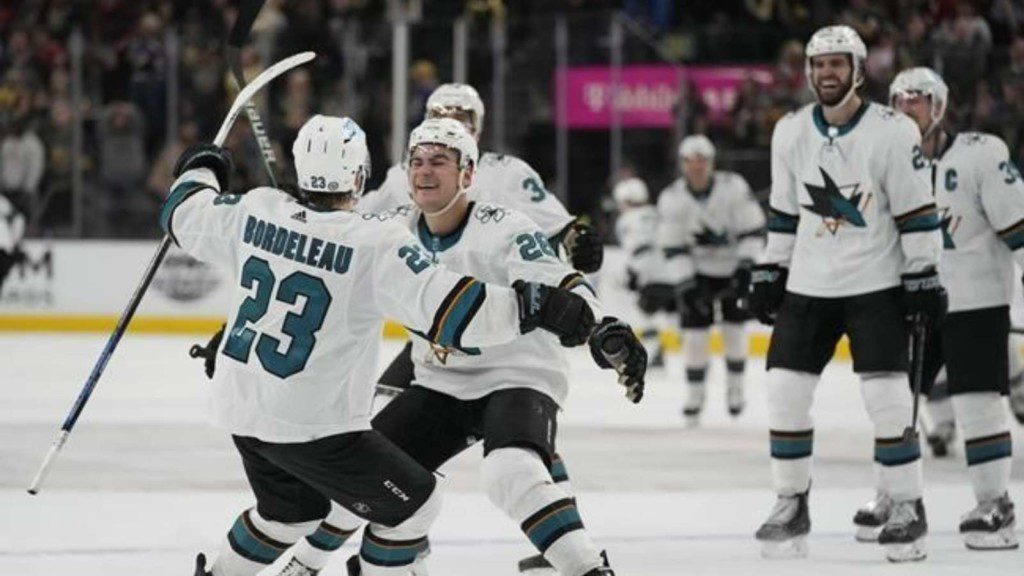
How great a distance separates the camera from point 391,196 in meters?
5.91

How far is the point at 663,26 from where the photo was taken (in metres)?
15.4

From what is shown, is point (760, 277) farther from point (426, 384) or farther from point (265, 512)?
point (265, 512)

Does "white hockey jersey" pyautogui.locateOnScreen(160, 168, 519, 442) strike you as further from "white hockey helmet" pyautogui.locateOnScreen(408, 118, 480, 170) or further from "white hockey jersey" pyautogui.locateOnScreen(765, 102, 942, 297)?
"white hockey jersey" pyautogui.locateOnScreen(765, 102, 942, 297)

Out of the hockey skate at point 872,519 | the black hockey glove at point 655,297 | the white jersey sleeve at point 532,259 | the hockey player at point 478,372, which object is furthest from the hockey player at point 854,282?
the black hockey glove at point 655,297

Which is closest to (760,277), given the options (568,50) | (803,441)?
(803,441)

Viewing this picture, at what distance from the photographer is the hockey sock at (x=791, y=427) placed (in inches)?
239

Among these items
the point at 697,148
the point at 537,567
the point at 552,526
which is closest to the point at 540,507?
the point at 552,526

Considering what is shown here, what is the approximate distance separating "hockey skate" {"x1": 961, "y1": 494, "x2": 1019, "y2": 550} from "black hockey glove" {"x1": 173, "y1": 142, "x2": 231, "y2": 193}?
2.51 metres

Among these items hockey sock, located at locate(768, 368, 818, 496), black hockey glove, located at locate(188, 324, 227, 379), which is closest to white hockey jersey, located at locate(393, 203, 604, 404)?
black hockey glove, located at locate(188, 324, 227, 379)

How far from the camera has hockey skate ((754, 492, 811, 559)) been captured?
604 cm

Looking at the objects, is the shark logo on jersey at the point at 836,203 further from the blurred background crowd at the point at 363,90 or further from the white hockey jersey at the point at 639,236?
the blurred background crowd at the point at 363,90

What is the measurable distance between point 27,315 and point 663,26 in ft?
15.9

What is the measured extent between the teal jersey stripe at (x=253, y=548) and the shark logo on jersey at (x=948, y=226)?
2818mm

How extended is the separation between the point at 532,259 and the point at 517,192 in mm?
1004
